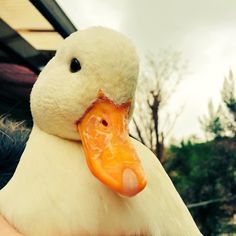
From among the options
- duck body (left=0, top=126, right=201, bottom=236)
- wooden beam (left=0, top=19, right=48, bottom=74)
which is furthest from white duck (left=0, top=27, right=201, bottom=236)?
wooden beam (left=0, top=19, right=48, bottom=74)

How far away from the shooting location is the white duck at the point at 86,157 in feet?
2.24

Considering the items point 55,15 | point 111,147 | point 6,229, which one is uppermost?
point 55,15

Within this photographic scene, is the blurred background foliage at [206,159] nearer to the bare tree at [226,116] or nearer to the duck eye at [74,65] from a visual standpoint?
the bare tree at [226,116]

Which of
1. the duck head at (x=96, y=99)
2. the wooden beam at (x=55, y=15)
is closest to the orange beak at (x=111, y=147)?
the duck head at (x=96, y=99)

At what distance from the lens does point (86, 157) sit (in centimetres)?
70

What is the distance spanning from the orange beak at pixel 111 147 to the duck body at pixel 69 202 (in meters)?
0.04

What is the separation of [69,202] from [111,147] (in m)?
0.09

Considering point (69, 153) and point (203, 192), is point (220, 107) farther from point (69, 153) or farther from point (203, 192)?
point (69, 153)

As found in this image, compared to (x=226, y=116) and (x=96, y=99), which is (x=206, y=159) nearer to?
(x=226, y=116)

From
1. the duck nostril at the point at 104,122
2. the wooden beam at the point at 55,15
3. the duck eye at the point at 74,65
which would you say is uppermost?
the wooden beam at the point at 55,15

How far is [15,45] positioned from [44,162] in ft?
11.3

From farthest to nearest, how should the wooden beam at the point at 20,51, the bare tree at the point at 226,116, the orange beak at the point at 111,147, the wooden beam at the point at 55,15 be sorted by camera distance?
the bare tree at the point at 226,116 < the wooden beam at the point at 20,51 < the wooden beam at the point at 55,15 < the orange beak at the point at 111,147

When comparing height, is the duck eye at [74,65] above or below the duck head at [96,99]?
above

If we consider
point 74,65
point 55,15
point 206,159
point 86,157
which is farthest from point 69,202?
point 206,159
